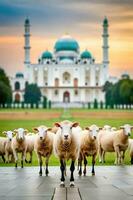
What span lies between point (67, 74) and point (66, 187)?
124 meters

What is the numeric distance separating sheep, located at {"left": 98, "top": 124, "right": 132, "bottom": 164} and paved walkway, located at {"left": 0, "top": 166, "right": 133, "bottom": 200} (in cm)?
152

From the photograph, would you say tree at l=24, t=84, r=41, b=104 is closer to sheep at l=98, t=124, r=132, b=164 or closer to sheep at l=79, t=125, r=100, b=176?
sheep at l=98, t=124, r=132, b=164

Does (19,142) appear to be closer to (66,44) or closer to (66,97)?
(66,97)

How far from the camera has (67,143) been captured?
1245 cm

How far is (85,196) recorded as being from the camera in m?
10.5

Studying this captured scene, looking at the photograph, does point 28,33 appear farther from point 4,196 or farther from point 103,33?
point 4,196

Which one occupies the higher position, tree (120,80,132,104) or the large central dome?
the large central dome

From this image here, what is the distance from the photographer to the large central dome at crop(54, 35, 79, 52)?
13300cm

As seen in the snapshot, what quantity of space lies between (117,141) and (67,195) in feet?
21.7

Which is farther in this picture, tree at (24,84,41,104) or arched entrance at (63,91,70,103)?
arched entrance at (63,91,70,103)

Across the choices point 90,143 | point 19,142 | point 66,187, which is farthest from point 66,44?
point 66,187

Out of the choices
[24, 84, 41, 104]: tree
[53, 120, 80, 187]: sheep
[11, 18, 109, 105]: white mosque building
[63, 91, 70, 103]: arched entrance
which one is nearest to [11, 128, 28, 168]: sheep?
[53, 120, 80, 187]: sheep

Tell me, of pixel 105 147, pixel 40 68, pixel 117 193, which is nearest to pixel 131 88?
pixel 40 68

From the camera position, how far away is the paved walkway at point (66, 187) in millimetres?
10547
